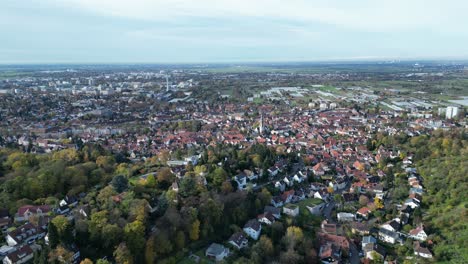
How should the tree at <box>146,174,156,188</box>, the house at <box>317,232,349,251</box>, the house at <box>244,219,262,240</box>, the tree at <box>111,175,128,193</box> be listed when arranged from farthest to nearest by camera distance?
the tree at <box>146,174,156,188</box> < the tree at <box>111,175,128,193</box> < the house at <box>244,219,262,240</box> < the house at <box>317,232,349,251</box>

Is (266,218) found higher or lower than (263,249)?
higher

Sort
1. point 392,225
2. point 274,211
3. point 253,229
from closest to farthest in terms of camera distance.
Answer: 1. point 253,229
2. point 392,225
3. point 274,211

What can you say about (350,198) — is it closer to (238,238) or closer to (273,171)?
(273,171)

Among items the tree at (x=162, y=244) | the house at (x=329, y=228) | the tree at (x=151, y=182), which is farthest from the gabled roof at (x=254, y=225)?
the tree at (x=151, y=182)

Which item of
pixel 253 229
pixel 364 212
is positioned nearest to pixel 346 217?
pixel 364 212

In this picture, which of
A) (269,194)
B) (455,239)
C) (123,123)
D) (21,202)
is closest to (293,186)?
(269,194)

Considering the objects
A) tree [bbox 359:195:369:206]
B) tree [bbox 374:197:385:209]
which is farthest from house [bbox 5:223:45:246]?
tree [bbox 374:197:385:209]

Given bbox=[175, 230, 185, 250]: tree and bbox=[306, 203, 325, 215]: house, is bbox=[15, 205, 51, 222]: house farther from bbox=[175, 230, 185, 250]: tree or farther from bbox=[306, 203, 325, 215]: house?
bbox=[306, 203, 325, 215]: house
